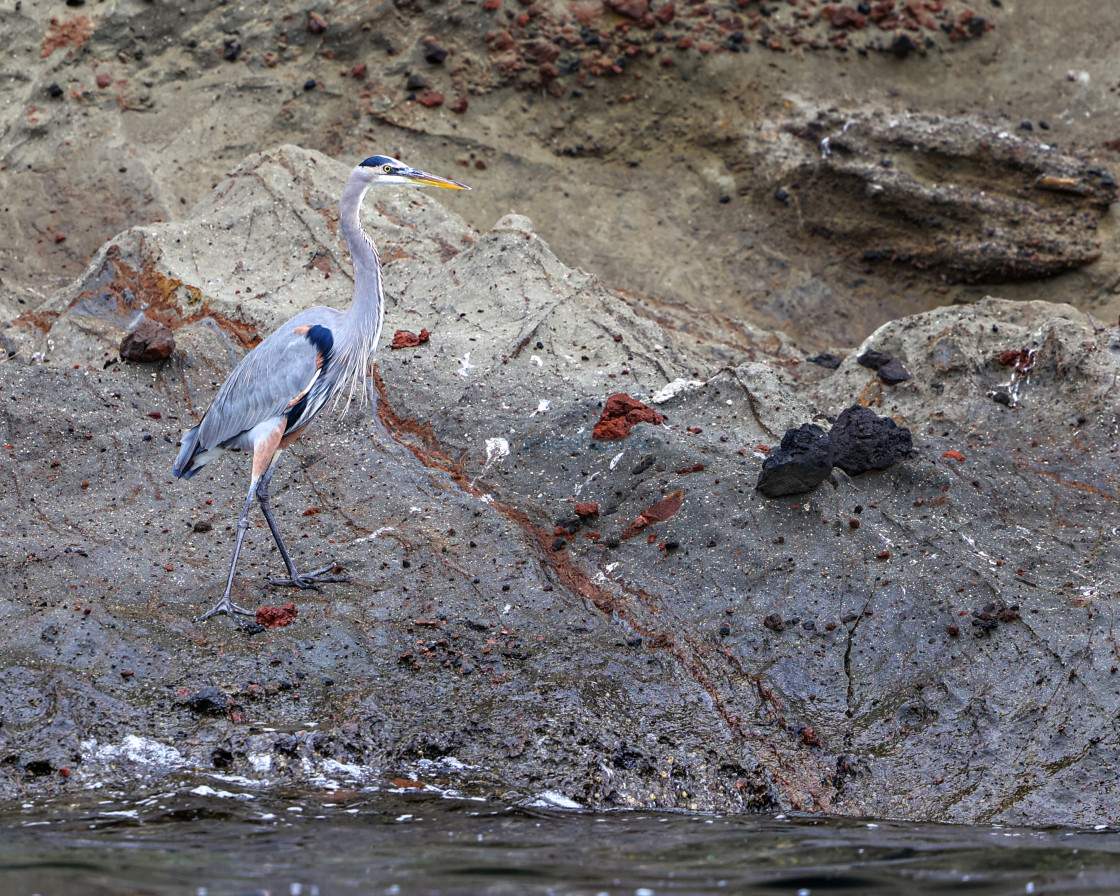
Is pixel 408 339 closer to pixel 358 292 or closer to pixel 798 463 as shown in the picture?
pixel 358 292

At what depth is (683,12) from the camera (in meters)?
13.2

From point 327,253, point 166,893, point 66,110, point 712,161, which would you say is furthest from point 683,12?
point 166,893

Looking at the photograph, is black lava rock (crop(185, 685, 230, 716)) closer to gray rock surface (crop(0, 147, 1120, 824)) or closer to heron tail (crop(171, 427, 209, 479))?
gray rock surface (crop(0, 147, 1120, 824))

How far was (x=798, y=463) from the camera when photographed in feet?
22.6

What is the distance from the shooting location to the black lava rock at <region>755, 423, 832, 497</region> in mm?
6910

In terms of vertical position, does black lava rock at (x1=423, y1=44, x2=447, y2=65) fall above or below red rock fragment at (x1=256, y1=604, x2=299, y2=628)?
above

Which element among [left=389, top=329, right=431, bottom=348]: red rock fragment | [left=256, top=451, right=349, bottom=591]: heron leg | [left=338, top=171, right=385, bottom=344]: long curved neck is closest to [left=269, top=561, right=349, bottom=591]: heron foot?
[left=256, top=451, right=349, bottom=591]: heron leg

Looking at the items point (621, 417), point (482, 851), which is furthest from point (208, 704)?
point (621, 417)

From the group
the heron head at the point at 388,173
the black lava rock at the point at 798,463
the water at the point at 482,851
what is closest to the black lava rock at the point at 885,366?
the black lava rock at the point at 798,463

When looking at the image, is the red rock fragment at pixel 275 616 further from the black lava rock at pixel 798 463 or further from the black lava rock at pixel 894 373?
the black lava rock at pixel 894 373

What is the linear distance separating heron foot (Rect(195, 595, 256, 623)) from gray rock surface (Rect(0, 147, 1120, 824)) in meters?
0.13

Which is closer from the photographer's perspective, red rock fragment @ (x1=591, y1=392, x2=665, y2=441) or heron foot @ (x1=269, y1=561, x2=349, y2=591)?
heron foot @ (x1=269, y1=561, x2=349, y2=591)

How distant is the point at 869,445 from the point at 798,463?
2.09 ft

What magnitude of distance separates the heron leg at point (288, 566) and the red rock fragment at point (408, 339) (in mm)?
2177
